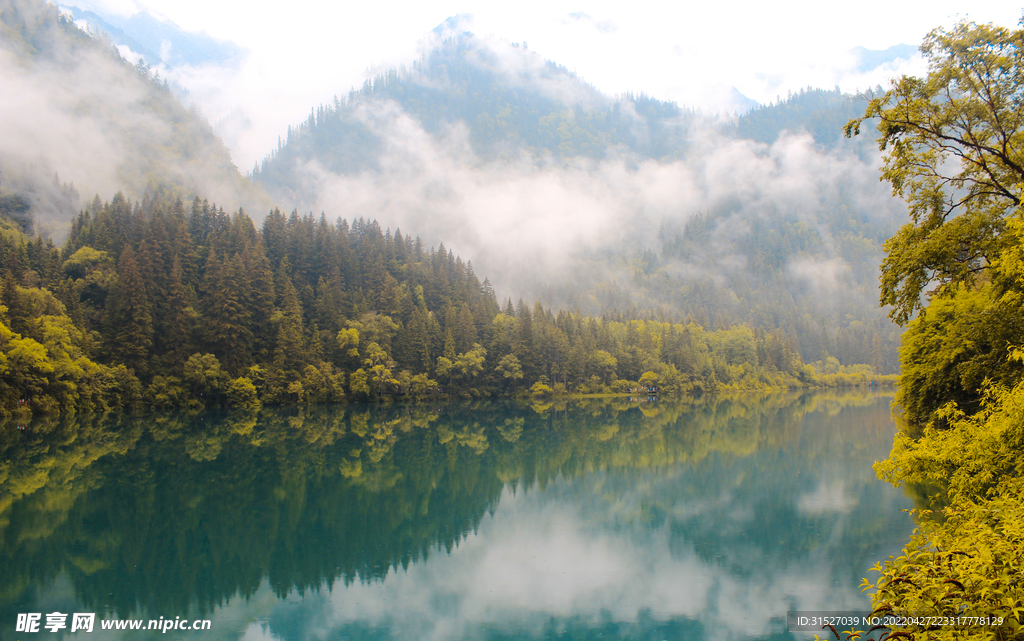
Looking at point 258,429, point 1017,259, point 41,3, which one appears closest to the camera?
point 1017,259

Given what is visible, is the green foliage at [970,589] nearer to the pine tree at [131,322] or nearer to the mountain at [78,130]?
the pine tree at [131,322]

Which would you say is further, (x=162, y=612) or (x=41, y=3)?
(x=41, y=3)

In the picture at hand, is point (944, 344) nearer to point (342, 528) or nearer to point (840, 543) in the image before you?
point (840, 543)

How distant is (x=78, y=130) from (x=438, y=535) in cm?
18213

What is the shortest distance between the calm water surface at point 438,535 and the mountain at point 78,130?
352 feet

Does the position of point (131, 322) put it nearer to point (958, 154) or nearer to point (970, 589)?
point (958, 154)

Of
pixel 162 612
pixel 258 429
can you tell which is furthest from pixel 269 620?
pixel 258 429

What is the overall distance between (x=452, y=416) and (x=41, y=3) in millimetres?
207599

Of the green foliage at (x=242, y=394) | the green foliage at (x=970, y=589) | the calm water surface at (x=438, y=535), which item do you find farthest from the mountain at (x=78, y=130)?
the green foliage at (x=970, y=589)

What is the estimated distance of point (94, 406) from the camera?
192 feet

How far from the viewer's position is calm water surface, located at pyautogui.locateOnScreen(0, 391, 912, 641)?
1324cm

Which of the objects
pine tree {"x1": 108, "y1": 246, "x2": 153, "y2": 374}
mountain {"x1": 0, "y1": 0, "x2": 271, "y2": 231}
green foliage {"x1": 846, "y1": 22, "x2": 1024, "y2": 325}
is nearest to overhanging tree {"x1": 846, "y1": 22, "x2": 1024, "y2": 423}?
green foliage {"x1": 846, "y1": 22, "x2": 1024, "y2": 325}

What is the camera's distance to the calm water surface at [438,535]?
1324cm

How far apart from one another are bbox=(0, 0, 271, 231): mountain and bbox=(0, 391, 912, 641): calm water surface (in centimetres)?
10717
